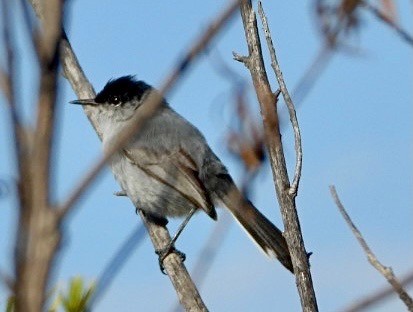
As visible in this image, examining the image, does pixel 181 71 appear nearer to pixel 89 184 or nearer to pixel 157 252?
pixel 89 184

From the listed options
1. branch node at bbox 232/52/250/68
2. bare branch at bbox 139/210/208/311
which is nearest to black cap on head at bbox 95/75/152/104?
bare branch at bbox 139/210/208/311

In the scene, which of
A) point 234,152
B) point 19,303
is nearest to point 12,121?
point 19,303

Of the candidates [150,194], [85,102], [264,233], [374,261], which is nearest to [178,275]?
[264,233]

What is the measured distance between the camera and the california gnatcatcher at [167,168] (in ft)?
18.3

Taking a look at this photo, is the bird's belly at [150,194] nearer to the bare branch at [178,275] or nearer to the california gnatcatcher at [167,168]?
the california gnatcatcher at [167,168]

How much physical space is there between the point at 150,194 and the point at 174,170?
244 millimetres

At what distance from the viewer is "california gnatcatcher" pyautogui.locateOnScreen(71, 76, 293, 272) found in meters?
5.57

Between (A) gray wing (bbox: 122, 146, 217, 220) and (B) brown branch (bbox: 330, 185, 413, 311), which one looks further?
(A) gray wing (bbox: 122, 146, 217, 220)

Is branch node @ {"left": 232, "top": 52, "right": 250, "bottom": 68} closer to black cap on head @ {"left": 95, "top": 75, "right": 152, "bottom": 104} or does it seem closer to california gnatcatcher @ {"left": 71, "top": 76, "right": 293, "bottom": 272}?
california gnatcatcher @ {"left": 71, "top": 76, "right": 293, "bottom": 272}

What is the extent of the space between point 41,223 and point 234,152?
405 mm

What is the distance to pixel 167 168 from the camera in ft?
18.8

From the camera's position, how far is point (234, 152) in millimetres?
1057

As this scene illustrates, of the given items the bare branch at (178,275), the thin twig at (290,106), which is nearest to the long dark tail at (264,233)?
the bare branch at (178,275)

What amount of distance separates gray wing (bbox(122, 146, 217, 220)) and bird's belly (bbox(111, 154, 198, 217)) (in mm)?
37
